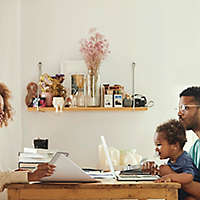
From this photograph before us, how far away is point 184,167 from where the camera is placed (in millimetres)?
2779

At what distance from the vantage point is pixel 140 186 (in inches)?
92.8

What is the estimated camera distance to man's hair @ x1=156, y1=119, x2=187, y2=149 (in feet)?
9.89

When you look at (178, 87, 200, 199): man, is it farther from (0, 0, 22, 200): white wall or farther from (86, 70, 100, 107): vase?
(0, 0, 22, 200): white wall

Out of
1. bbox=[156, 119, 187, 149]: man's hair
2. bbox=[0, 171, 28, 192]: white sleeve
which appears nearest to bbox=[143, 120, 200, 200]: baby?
bbox=[156, 119, 187, 149]: man's hair

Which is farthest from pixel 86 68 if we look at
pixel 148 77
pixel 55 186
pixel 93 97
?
pixel 55 186

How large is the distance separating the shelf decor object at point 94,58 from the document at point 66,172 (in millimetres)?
1362

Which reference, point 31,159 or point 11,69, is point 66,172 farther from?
point 11,69

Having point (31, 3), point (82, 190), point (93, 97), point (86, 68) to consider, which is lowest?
point (82, 190)

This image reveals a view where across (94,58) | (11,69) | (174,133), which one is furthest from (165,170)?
(11,69)

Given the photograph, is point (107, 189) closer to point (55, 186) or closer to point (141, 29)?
point (55, 186)

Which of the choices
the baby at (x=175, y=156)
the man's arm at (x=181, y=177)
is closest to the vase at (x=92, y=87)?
the baby at (x=175, y=156)

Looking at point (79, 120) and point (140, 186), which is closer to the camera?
point (140, 186)

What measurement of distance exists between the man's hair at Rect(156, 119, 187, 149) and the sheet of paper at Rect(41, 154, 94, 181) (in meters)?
0.85

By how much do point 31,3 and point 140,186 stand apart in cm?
227
